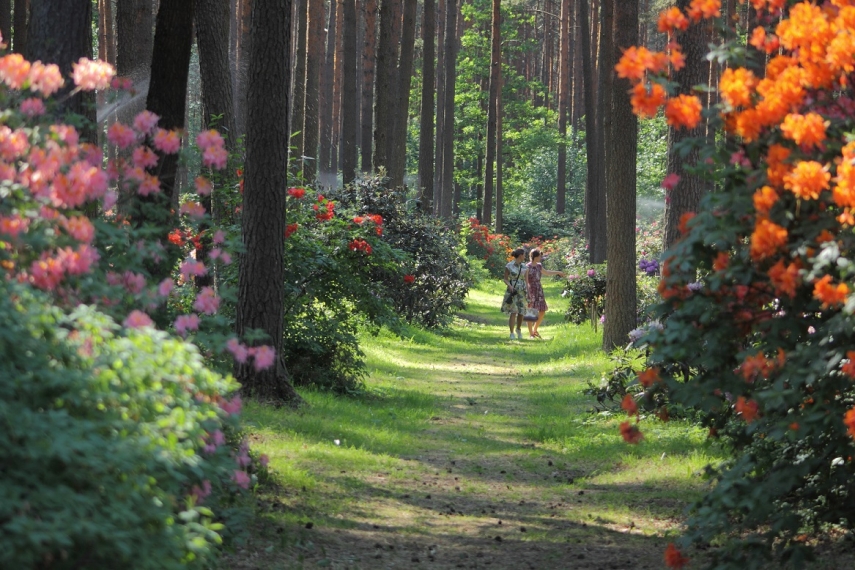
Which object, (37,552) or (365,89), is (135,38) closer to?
(37,552)

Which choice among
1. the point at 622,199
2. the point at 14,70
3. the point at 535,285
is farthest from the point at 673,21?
the point at 535,285

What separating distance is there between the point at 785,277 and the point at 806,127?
61cm

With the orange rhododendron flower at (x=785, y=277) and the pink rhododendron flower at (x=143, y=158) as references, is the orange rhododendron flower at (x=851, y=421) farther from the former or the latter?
the pink rhododendron flower at (x=143, y=158)

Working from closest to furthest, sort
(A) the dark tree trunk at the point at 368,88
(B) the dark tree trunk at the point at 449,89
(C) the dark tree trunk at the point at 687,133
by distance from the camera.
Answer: (C) the dark tree trunk at the point at 687,133 → (A) the dark tree trunk at the point at 368,88 → (B) the dark tree trunk at the point at 449,89

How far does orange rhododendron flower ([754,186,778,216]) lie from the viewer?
4395 mm

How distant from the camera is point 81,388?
10.9 feet

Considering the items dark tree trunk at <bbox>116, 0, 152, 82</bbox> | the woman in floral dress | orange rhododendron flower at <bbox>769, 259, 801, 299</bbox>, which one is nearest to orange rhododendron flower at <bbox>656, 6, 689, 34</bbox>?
orange rhododendron flower at <bbox>769, 259, 801, 299</bbox>

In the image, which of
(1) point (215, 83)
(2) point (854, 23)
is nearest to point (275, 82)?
(1) point (215, 83)

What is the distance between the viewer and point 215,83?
12.1m

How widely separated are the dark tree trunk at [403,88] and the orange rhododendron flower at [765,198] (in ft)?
69.8

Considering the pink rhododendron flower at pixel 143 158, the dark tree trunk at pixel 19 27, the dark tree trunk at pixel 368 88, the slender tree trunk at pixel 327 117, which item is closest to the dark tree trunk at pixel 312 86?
the dark tree trunk at pixel 368 88

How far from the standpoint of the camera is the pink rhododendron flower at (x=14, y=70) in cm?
448

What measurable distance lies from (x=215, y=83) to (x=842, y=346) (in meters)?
9.13

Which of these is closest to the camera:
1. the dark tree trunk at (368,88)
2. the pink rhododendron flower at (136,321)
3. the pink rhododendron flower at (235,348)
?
the pink rhododendron flower at (136,321)
